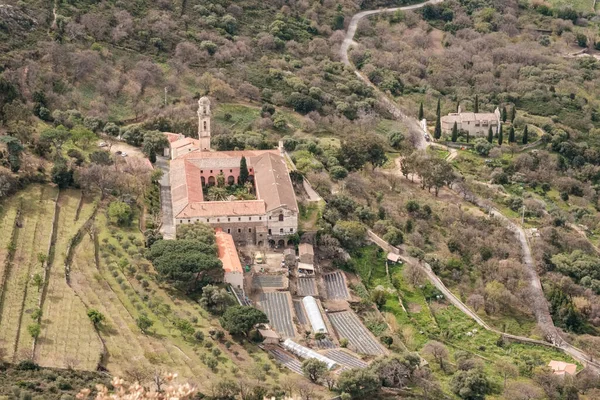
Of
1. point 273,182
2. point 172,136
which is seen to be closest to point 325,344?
point 273,182

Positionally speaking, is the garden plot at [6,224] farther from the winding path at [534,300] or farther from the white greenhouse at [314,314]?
the winding path at [534,300]

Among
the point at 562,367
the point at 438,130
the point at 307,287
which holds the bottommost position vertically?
the point at 562,367

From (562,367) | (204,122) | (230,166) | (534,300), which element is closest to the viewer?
(562,367)

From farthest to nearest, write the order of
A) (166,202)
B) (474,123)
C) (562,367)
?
(474,123) < (166,202) < (562,367)

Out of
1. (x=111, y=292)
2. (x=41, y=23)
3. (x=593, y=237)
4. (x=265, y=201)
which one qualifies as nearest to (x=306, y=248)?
(x=265, y=201)

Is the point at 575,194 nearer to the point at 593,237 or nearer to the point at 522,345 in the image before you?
the point at 593,237

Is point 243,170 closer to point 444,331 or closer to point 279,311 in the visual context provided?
point 279,311

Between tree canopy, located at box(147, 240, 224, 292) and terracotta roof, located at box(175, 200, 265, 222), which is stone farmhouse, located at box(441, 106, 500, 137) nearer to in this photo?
terracotta roof, located at box(175, 200, 265, 222)
